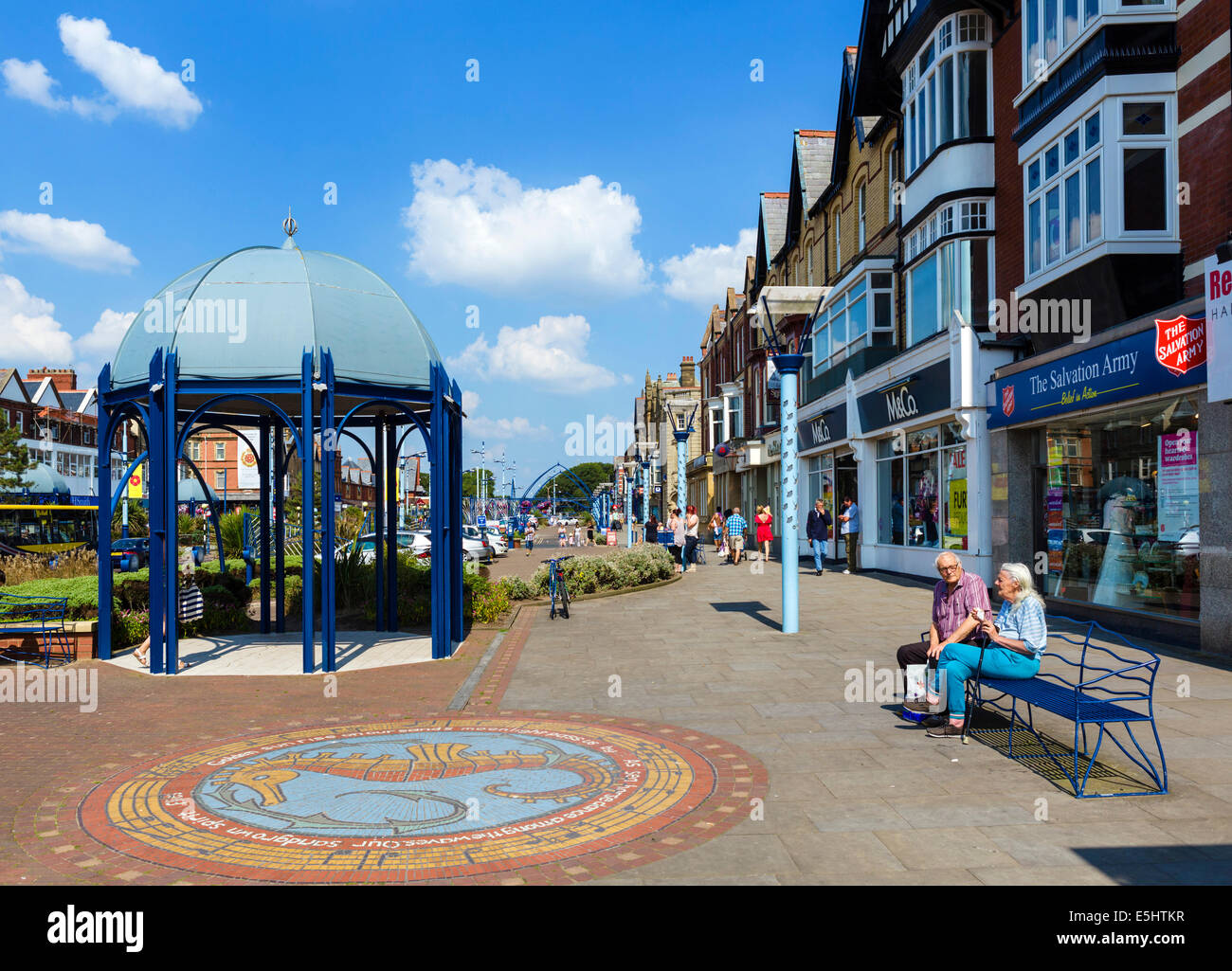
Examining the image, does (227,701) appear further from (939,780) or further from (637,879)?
(939,780)

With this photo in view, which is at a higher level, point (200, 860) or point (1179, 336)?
point (1179, 336)

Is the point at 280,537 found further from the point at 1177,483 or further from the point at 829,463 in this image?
the point at 829,463

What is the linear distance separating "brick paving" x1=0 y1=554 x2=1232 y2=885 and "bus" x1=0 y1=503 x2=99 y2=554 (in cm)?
2507

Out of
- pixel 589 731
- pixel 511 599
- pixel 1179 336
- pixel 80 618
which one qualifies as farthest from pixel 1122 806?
pixel 511 599

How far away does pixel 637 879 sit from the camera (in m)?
4.36

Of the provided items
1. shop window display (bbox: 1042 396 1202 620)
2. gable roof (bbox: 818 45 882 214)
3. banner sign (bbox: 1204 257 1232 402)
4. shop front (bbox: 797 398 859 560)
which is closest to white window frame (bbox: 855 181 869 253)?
gable roof (bbox: 818 45 882 214)

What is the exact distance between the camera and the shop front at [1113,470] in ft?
35.6

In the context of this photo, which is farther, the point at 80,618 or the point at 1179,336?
the point at 80,618

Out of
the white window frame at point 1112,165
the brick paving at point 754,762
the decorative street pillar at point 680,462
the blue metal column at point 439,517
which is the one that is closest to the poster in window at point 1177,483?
the brick paving at point 754,762

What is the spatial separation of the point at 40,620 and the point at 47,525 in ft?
92.7

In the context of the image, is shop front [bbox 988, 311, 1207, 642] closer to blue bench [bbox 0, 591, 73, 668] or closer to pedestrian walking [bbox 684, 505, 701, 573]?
pedestrian walking [bbox 684, 505, 701, 573]

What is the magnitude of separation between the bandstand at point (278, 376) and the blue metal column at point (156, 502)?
14mm

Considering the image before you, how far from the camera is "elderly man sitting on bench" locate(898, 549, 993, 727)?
6.97 metres

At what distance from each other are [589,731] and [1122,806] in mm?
3747
